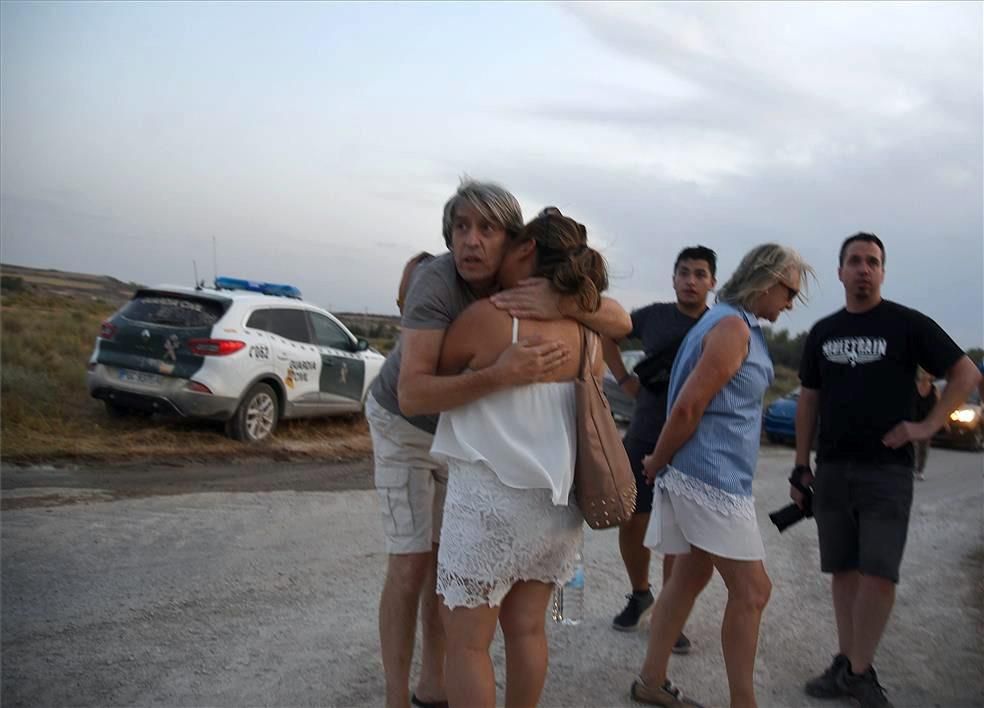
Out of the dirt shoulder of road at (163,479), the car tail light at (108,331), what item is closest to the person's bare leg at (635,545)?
the dirt shoulder of road at (163,479)

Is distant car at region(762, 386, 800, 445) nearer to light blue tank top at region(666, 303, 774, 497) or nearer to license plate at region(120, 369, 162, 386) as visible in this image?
license plate at region(120, 369, 162, 386)

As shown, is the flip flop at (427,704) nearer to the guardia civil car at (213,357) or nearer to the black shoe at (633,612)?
the black shoe at (633,612)

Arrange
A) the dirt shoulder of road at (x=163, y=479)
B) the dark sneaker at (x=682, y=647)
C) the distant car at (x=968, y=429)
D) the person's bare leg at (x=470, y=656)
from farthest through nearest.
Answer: the distant car at (x=968, y=429), the dirt shoulder of road at (x=163, y=479), the dark sneaker at (x=682, y=647), the person's bare leg at (x=470, y=656)

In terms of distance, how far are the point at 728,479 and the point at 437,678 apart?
1.43 metres

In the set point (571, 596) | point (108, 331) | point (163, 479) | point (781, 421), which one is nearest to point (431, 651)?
point (571, 596)

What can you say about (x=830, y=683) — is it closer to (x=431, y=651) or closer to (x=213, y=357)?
(x=431, y=651)

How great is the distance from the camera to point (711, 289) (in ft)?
15.2

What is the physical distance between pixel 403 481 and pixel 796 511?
2035 mm

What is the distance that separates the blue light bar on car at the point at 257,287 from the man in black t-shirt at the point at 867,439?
8.03 metres

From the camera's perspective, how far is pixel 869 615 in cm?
370

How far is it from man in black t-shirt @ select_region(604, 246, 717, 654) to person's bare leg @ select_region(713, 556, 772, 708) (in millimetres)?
1051

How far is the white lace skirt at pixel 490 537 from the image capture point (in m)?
2.45

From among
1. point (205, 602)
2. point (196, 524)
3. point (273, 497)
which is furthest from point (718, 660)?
point (273, 497)

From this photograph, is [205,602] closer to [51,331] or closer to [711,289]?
[711,289]
